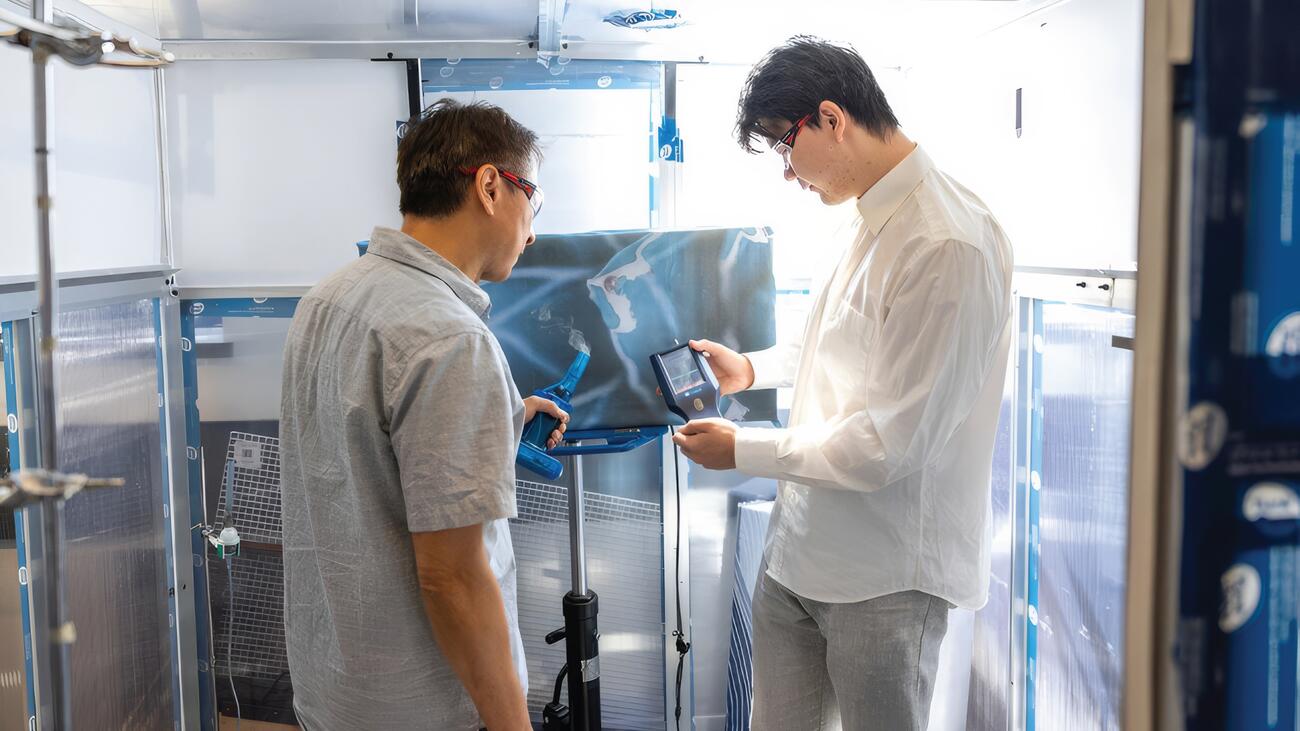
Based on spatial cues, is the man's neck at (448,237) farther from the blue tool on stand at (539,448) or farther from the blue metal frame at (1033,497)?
the blue metal frame at (1033,497)

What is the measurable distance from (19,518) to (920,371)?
166cm

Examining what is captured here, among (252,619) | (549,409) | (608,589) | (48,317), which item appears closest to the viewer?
(48,317)

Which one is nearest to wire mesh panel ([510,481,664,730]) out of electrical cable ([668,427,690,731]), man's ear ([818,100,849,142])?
electrical cable ([668,427,690,731])

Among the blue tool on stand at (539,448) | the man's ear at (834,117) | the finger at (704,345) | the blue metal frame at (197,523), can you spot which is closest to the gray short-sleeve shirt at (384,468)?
the blue tool on stand at (539,448)

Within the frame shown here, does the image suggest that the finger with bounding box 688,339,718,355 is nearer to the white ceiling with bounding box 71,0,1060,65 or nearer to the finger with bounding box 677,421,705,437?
the finger with bounding box 677,421,705,437

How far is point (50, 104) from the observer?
2.45 feet

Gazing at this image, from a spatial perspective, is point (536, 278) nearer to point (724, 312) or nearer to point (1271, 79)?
point (724, 312)

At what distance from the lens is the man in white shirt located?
4.87 feet

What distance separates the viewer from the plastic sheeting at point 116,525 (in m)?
1.97

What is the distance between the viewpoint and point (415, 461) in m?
1.09

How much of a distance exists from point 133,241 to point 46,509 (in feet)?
5.87

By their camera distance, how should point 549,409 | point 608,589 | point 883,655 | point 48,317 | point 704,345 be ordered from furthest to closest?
point 608,589 → point 704,345 → point 549,409 → point 883,655 → point 48,317

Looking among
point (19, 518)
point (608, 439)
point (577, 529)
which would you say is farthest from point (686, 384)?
point (19, 518)

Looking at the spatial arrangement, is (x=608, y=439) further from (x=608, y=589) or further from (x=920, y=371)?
(x=920, y=371)
